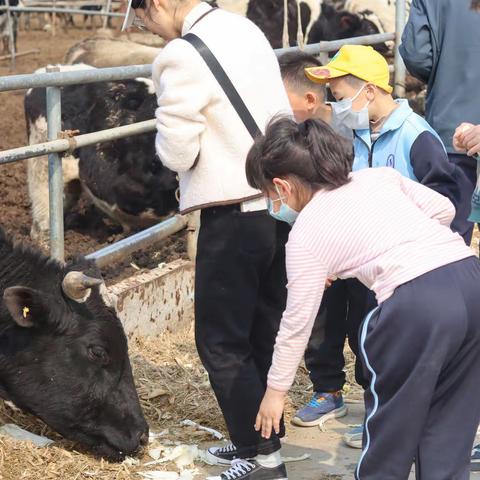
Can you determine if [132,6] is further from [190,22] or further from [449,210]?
[449,210]

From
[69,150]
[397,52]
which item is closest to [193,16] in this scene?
[69,150]

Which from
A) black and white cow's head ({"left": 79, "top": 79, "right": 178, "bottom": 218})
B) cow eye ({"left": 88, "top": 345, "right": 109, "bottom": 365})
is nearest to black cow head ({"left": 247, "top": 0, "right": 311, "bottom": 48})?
black and white cow's head ({"left": 79, "top": 79, "right": 178, "bottom": 218})

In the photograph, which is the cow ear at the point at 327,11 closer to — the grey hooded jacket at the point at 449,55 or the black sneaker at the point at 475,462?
the grey hooded jacket at the point at 449,55

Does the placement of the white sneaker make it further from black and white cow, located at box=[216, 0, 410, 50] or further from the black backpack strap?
black and white cow, located at box=[216, 0, 410, 50]

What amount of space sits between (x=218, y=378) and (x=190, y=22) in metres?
1.35

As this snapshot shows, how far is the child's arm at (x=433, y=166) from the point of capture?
4070mm

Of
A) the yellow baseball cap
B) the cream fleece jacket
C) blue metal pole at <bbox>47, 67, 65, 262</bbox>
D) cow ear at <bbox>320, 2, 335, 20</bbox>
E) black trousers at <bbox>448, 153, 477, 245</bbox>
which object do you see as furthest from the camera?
cow ear at <bbox>320, 2, 335, 20</bbox>

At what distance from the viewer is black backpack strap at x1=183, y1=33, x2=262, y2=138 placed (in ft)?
12.4

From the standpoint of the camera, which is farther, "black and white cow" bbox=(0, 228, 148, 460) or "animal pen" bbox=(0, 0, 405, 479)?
"animal pen" bbox=(0, 0, 405, 479)

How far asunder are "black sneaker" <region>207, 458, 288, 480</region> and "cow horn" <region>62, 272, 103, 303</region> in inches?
36.2

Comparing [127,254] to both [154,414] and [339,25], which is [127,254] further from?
[339,25]

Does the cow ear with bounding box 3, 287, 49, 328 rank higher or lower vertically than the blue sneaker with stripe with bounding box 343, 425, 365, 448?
higher

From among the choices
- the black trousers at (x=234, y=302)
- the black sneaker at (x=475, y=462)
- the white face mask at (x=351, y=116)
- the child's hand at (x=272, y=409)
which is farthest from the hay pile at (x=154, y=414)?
the white face mask at (x=351, y=116)

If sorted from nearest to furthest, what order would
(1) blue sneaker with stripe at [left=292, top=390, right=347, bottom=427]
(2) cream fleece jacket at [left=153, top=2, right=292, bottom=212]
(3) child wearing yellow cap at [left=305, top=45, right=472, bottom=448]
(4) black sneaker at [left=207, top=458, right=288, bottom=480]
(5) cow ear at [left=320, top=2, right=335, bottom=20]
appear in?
(2) cream fleece jacket at [left=153, top=2, right=292, bottom=212]
(4) black sneaker at [left=207, top=458, right=288, bottom=480]
(3) child wearing yellow cap at [left=305, top=45, right=472, bottom=448]
(1) blue sneaker with stripe at [left=292, top=390, right=347, bottom=427]
(5) cow ear at [left=320, top=2, right=335, bottom=20]
